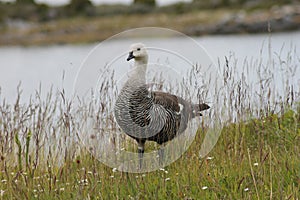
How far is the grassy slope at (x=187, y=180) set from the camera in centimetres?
349

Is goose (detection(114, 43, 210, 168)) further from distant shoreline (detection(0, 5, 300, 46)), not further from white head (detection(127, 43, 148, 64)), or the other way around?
distant shoreline (detection(0, 5, 300, 46))

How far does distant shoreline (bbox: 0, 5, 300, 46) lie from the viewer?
3431 centimetres

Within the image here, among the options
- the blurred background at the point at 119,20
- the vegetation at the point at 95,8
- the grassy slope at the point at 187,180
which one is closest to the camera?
the grassy slope at the point at 187,180

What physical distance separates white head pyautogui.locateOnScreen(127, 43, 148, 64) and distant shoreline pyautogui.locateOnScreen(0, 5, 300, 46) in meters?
28.4

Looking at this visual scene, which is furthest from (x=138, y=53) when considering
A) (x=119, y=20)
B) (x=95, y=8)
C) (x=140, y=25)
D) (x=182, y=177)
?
(x=95, y=8)

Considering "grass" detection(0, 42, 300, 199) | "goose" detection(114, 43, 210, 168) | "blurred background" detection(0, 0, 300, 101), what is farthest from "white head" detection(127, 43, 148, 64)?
"blurred background" detection(0, 0, 300, 101)

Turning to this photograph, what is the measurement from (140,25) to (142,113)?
31841mm

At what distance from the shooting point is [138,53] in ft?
14.0

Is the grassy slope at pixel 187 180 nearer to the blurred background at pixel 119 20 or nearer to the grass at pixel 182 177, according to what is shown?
the grass at pixel 182 177

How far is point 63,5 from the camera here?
45906mm

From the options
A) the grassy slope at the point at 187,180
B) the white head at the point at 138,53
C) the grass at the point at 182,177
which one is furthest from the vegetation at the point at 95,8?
the grassy slope at the point at 187,180

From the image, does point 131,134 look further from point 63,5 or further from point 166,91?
point 63,5

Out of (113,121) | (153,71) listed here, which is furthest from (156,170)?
(153,71)

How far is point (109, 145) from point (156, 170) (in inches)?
19.4
